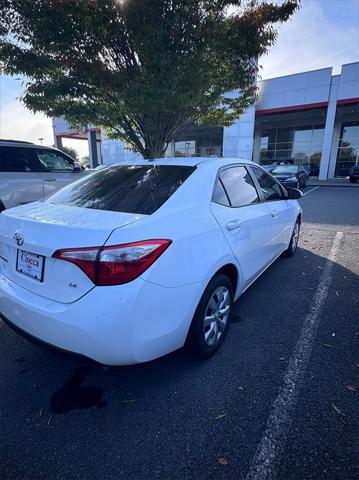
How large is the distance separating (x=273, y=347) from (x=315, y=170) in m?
26.1

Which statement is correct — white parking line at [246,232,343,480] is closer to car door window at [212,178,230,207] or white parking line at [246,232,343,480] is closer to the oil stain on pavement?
the oil stain on pavement

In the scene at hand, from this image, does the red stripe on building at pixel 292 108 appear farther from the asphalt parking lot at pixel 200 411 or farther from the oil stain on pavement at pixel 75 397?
the oil stain on pavement at pixel 75 397

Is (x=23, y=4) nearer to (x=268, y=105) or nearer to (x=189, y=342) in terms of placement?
(x=189, y=342)

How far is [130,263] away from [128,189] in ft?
3.08

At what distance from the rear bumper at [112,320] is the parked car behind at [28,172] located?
455 cm

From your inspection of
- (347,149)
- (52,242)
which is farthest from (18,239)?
(347,149)

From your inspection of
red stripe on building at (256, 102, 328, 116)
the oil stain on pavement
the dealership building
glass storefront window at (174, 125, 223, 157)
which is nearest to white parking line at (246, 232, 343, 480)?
the oil stain on pavement

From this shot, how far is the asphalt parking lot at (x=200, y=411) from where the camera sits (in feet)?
5.24

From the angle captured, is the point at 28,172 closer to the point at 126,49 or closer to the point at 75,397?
the point at 126,49

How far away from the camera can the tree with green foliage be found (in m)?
4.94

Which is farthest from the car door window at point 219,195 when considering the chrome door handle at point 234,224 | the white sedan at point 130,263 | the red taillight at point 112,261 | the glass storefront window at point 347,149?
the glass storefront window at point 347,149

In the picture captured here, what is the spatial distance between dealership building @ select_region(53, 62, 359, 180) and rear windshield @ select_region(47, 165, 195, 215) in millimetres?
15275

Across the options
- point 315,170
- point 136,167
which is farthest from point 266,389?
point 315,170

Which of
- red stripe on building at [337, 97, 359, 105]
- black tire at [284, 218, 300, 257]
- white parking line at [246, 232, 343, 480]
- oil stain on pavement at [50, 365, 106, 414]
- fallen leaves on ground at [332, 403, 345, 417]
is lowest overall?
oil stain on pavement at [50, 365, 106, 414]
